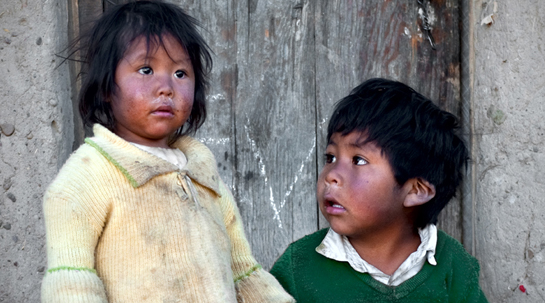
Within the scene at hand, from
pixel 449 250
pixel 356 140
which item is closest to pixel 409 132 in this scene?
pixel 356 140

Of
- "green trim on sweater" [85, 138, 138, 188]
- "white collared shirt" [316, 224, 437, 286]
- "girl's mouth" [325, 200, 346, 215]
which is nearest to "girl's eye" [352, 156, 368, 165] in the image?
"girl's mouth" [325, 200, 346, 215]

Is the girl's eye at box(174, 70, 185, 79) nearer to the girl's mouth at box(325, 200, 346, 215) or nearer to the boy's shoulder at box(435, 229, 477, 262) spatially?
the girl's mouth at box(325, 200, 346, 215)

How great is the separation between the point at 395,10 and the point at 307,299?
54.3 inches

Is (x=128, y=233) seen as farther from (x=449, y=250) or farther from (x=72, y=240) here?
(x=449, y=250)

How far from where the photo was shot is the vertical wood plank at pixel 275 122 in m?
2.73

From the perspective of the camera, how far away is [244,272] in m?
1.93

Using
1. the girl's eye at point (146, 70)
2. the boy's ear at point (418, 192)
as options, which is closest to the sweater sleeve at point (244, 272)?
the girl's eye at point (146, 70)

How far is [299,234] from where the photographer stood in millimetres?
2777

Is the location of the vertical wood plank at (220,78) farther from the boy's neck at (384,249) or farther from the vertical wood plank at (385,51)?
the boy's neck at (384,249)

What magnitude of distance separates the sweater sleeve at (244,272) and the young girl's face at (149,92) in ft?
1.00

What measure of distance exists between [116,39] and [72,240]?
58 cm

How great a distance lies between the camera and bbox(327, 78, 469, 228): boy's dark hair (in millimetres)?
2094

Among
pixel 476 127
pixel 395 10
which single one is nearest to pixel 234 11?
pixel 395 10

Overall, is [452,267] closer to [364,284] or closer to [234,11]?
[364,284]
